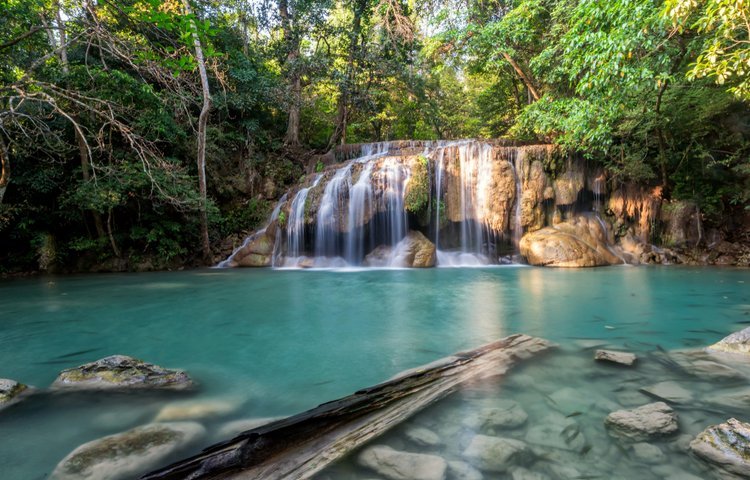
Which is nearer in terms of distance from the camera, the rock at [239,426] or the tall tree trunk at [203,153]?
the rock at [239,426]

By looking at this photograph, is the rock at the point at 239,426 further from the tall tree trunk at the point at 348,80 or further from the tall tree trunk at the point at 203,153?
the tall tree trunk at the point at 348,80

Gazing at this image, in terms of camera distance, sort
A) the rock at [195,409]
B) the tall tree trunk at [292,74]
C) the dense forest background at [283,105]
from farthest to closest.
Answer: the tall tree trunk at [292,74] < the dense forest background at [283,105] < the rock at [195,409]

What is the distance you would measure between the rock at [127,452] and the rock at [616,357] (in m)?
3.10

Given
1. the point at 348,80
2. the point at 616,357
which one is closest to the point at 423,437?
the point at 616,357

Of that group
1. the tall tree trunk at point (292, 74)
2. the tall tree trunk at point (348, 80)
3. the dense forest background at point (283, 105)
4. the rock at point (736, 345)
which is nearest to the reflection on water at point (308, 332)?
the rock at point (736, 345)

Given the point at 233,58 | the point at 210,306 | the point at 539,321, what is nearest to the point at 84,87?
the point at 233,58

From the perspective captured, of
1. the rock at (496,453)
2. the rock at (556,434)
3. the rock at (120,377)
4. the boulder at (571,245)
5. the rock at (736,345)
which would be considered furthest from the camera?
the boulder at (571,245)

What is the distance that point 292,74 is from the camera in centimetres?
1542

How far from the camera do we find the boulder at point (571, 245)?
10477 millimetres

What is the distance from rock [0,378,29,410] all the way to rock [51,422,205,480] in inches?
44.1

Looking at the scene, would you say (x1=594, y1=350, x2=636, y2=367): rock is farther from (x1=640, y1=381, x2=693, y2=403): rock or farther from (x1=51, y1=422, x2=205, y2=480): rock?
(x1=51, y1=422, x2=205, y2=480): rock

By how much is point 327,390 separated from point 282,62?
16.5 meters

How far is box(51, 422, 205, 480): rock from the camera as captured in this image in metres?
1.78

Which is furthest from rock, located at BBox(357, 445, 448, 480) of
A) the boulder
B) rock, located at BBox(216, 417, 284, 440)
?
the boulder
